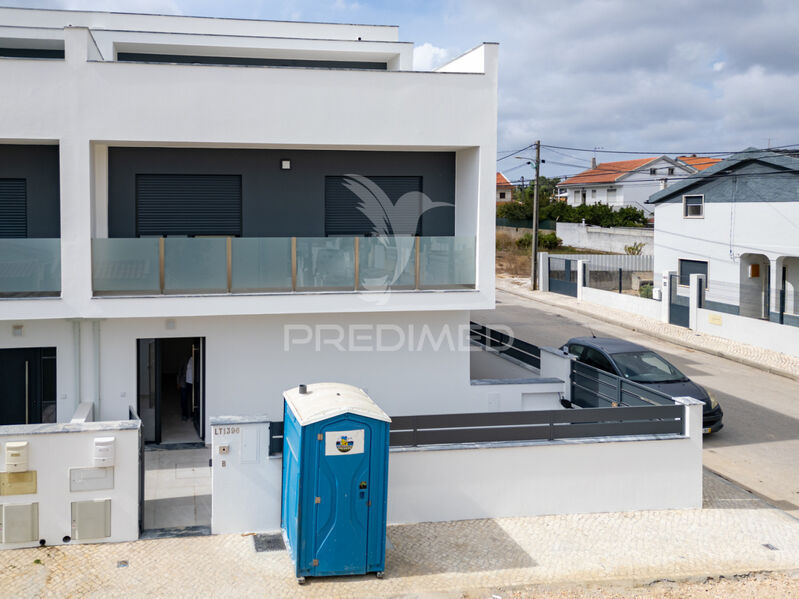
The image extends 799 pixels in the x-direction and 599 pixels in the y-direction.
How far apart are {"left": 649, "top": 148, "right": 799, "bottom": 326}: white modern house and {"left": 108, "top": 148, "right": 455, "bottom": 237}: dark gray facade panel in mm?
14456

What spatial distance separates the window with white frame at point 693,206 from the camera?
98.0 feet

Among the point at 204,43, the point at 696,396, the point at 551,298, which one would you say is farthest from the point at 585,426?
the point at 551,298

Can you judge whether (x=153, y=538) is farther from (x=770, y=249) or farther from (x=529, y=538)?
(x=770, y=249)

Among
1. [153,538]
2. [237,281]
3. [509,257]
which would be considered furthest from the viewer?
[509,257]

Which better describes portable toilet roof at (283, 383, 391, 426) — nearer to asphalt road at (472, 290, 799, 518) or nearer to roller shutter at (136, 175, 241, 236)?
roller shutter at (136, 175, 241, 236)

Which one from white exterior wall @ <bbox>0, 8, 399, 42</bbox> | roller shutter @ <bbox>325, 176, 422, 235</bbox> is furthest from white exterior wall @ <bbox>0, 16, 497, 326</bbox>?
white exterior wall @ <bbox>0, 8, 399, 42</bbox>

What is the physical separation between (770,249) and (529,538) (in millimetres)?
20483

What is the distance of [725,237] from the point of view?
2844cm

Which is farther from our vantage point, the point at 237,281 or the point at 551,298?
the point at 551,298

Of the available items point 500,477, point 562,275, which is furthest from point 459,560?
point 562,275

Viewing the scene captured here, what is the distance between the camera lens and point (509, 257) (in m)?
48.7

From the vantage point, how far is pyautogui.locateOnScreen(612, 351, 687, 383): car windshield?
49.0ft

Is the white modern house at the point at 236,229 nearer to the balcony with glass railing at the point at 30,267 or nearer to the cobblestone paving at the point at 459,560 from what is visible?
the balcony with glass railing at the point at 30,267

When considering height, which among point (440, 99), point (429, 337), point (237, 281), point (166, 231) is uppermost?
point (440, 99)
